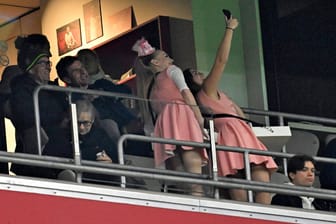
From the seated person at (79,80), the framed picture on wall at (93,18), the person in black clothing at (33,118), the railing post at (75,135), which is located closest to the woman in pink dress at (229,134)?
the seated person at (79,80)

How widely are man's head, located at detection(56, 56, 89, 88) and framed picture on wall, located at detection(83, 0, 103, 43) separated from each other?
282 cm

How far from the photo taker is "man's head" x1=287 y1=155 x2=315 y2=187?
433 inches

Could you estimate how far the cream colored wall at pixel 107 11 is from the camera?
12.8 metres

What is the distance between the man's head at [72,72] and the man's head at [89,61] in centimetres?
5

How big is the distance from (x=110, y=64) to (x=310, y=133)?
1863mm

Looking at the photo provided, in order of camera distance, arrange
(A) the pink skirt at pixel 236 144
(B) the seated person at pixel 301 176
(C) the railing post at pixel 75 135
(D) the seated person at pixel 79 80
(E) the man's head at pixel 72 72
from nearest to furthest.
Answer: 1. (C) the railing post at pixel 75 135
2. (D) the seated person at pixel 79 80
3. (E) the man's head at pixel 72 72
4. (A) the pink skirt at pixel 236 144
5. (B) the seated person at pixel 301 176

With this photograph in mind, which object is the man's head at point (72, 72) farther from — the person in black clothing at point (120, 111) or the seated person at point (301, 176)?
the seated person at point (301, 176)

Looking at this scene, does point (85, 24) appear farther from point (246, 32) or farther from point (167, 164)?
point (167, 164)

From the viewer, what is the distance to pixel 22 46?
10.1 metres

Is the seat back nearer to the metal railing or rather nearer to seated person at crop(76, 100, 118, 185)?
the metal railing

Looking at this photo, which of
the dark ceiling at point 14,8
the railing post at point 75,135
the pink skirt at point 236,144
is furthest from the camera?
the dark ceiling at point 14,8

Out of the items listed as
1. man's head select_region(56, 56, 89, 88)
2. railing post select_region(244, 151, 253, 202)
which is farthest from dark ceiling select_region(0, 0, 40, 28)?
railing post select_region(244, 151, 253, 202)

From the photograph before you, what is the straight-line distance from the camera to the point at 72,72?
1041 cm

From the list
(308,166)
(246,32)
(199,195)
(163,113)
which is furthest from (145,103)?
(246,32)
